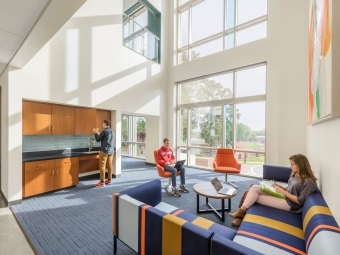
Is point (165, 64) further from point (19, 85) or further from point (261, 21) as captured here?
point (19, 85)

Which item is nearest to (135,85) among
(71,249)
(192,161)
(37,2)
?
(192,161)

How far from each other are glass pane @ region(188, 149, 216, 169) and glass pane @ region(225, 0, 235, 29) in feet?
14.7

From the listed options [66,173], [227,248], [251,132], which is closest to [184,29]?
[251,132]

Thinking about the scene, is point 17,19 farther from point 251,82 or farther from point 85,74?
Result: point 251,82

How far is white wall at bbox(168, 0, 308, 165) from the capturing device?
4504 millimetres

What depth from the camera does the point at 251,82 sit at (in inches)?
219

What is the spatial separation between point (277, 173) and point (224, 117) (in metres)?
2.93

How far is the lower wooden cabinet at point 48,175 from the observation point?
3.57 metres

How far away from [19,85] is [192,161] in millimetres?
5755

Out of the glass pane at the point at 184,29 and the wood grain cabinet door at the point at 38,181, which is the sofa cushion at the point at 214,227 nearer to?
the wood grain cabinet door at the point at 38,181

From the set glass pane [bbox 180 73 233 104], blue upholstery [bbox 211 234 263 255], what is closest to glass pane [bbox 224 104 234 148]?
glass pane [bbox 180 73 233 104]

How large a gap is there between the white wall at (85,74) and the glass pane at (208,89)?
156 cm

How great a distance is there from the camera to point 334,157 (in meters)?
1.73

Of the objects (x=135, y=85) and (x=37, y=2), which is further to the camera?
(x=135, y=85)
